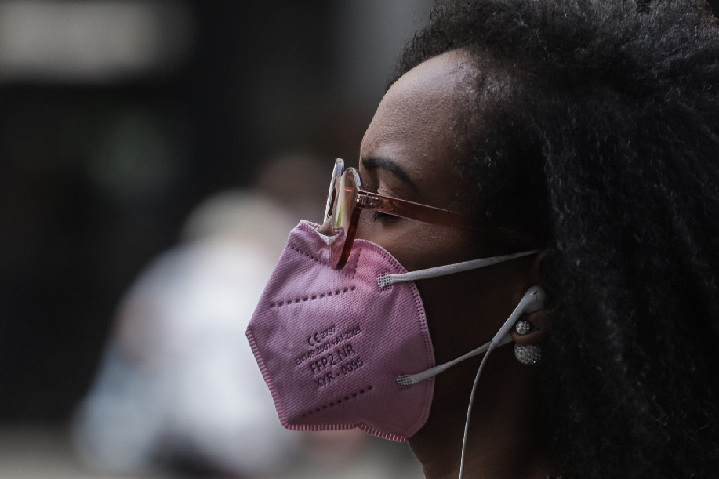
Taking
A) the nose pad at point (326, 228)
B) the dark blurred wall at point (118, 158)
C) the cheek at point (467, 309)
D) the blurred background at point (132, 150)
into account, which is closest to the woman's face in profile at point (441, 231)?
the cheek at point (467, 309)

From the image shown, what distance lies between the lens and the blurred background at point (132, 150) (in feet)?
30.3

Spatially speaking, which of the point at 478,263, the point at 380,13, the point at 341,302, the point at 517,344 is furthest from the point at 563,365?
the point at 380,13

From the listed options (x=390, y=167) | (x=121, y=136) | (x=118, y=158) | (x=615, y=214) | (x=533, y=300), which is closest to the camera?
(x=615, y=214)

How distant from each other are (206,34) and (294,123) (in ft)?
5.69

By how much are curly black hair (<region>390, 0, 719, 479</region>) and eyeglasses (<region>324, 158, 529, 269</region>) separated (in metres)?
0.04

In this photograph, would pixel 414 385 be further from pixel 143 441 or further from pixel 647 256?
pixel 143 441

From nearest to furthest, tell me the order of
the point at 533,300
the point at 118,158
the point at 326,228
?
the point at 533,300
the point at 326,228
the point at 118,158

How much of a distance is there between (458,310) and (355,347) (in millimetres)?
264

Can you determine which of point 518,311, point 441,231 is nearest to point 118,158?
point 441,231

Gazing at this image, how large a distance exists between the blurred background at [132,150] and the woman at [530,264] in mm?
5364

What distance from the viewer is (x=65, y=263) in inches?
462

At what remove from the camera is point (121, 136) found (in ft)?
40.1

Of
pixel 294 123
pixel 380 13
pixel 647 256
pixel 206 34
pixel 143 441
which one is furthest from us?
pixel 206 34

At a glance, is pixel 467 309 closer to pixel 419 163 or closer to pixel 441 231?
pixel 441 231
